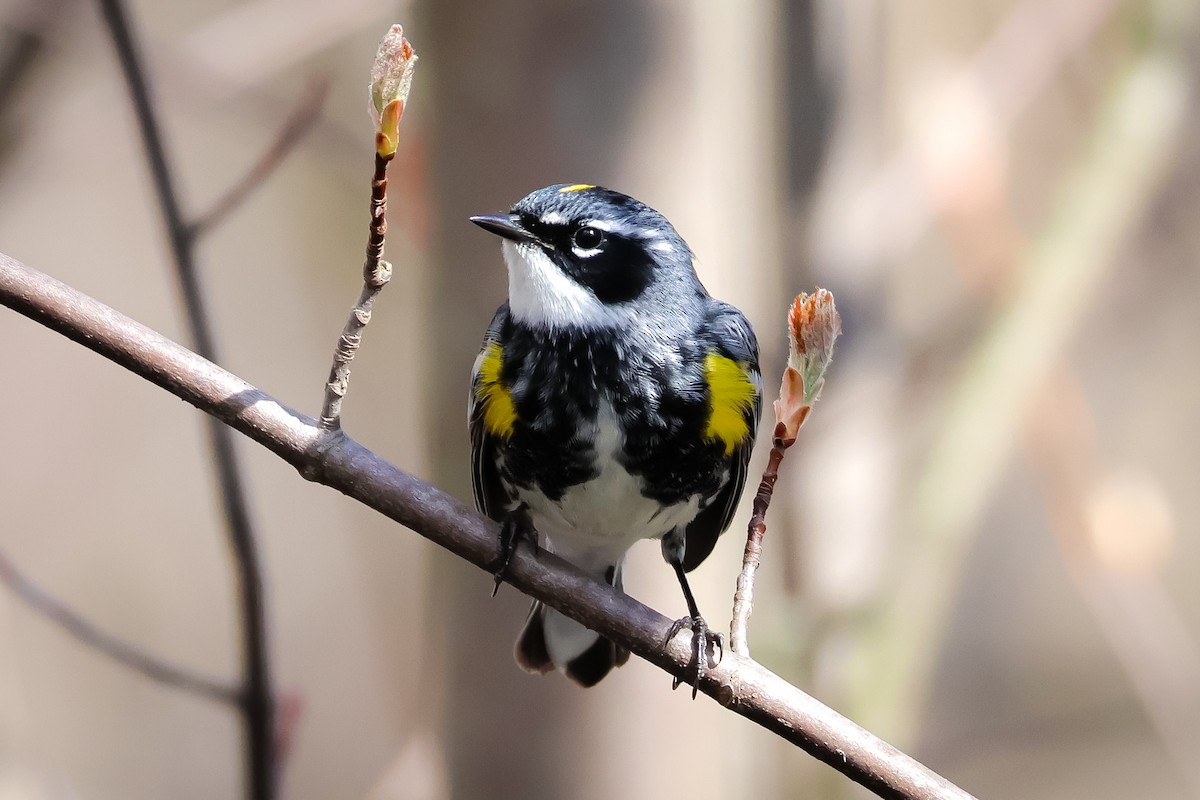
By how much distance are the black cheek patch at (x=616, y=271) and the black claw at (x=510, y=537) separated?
1.17ft

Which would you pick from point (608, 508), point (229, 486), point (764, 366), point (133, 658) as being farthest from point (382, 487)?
point (764, 366)

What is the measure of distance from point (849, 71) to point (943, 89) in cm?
51


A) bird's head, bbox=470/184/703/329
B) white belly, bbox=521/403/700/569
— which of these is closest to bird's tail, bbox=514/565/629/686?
white belly, bbox=521/403/700/569

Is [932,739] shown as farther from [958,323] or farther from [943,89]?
[943,89]

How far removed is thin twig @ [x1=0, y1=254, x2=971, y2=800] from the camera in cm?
117

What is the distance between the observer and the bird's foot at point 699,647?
1.30m

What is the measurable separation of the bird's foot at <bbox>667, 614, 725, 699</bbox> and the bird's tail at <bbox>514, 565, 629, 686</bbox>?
296 millimetres

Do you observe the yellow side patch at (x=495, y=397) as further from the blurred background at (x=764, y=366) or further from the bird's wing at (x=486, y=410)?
the blurred background at (x=764, y=366)

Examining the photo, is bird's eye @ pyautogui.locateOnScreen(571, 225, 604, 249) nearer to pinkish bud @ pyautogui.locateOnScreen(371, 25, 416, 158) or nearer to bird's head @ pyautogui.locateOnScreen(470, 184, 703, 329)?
bird's head @ pyautogui.locateOnScreen(470, 184, 703, 329)

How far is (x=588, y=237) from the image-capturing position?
1.75 meters

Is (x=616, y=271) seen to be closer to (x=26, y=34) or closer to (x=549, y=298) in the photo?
(x=549, y=298)

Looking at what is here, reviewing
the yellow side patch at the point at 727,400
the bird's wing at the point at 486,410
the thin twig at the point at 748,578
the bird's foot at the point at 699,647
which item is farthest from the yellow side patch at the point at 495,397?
the thin twig at the point at 748,578

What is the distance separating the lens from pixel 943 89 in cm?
280

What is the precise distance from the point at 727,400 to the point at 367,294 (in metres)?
0.75
